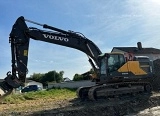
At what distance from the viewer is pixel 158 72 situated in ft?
70.6

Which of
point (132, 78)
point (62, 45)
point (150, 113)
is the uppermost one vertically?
point (62, 45)

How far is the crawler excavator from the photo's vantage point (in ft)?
47.7

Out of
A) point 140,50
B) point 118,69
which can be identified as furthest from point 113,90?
point 140,50

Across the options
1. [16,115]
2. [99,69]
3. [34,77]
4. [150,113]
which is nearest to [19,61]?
[16,115]

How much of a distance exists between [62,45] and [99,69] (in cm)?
257

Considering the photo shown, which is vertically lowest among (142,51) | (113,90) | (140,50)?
(113,90)

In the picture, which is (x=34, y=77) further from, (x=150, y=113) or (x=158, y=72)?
(x=150, y=113)

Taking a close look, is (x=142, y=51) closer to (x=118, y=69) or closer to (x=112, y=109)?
(x=118, y=69)

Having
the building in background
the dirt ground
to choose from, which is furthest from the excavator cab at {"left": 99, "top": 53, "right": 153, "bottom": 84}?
the building in background

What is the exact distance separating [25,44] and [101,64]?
15.5 feet

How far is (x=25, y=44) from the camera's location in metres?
14.3

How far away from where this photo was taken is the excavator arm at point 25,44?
13.1 m

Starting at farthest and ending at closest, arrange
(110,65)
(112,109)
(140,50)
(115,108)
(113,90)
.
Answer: (140,50) → (110,65) → (113,90) → (115,108) → (112,109)

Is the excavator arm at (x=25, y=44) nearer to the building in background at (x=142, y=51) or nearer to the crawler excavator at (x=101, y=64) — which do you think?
the crawler excavator at (x=101, y=64)
